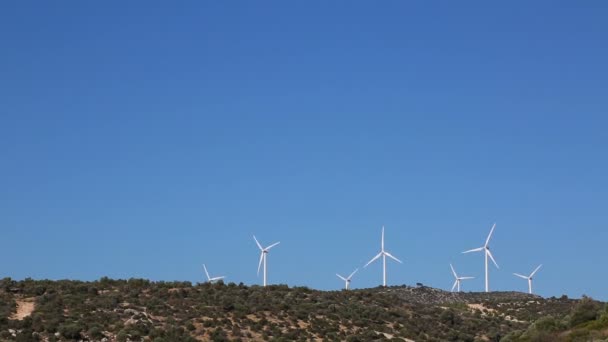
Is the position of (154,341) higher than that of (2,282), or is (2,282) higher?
(2,282)

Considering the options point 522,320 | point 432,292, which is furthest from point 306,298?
point 432,292

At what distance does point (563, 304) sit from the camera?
4734 inches

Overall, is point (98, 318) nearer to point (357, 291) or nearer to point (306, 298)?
point (306, 298)

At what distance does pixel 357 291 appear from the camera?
10550cm

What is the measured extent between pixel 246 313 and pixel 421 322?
19452mm

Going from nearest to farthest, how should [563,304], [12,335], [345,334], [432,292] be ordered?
[12,335]
[345,334]
[563,304]
[432,292]

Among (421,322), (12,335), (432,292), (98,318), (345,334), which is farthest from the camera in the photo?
(432,292)

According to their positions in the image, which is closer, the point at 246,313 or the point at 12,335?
the point at 12,335

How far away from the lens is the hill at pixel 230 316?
71.2 m

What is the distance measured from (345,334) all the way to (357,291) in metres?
23.5

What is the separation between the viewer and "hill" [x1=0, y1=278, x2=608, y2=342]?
71.2m

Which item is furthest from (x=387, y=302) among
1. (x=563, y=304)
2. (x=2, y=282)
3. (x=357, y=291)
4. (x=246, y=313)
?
(x=2, y=282)

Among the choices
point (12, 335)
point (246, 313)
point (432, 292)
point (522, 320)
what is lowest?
point (12, 335)

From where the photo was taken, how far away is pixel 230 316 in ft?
269
